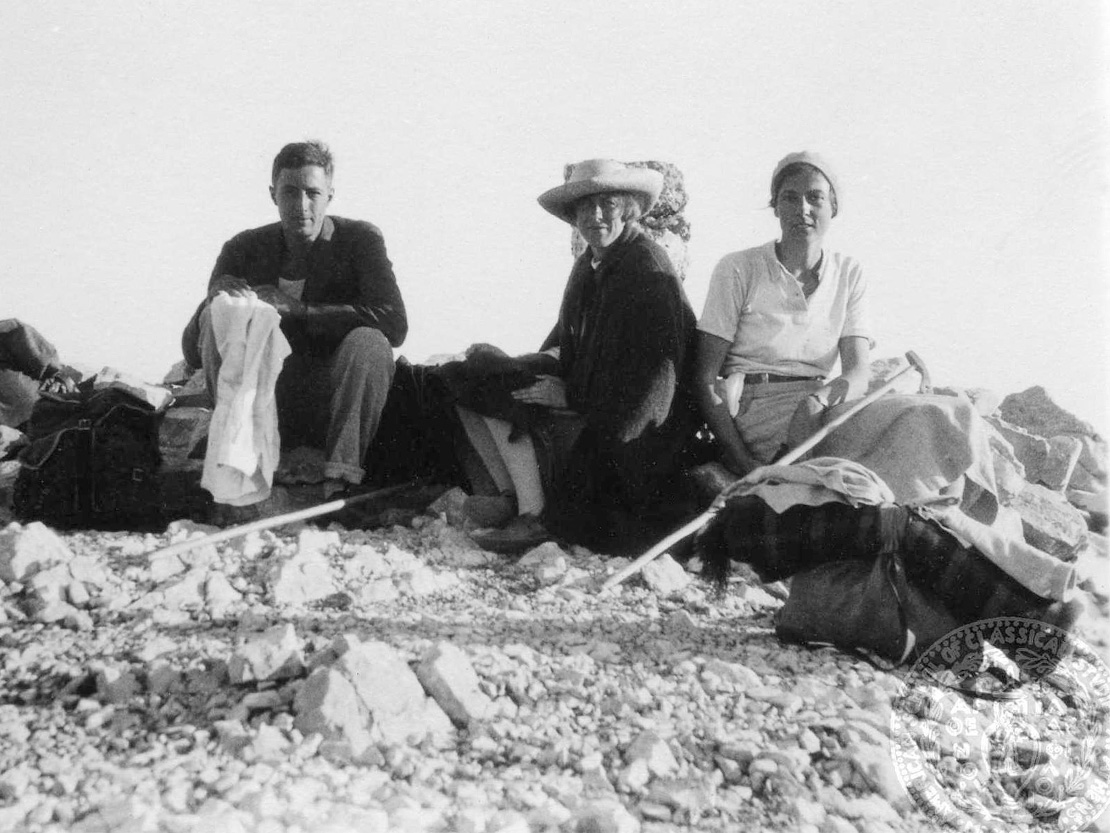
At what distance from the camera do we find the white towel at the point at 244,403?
3.38m

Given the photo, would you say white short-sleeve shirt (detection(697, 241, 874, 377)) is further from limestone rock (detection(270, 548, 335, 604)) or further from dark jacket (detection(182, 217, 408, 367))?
limestone rock (detection(270, 548, 335, 604))

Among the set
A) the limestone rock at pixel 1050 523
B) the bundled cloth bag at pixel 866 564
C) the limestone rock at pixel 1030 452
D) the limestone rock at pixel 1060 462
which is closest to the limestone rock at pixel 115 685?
the bundled cloth bag at pixel 866 564

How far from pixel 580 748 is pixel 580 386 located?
6.75 ft

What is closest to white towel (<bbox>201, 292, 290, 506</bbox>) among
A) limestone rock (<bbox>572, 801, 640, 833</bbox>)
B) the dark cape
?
the dark cape

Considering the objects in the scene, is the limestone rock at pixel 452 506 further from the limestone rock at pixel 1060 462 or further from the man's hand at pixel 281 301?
the limestone rock at pixel 1060 462

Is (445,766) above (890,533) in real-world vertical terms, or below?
below

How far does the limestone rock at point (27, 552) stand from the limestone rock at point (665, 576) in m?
1.89

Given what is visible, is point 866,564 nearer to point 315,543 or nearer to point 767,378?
point 767,378

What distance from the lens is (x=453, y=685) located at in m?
1.98

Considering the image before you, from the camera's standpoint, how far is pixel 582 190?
3.77m

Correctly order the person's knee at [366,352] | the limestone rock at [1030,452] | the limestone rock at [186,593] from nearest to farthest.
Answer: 1. the limestone rock at [186,593]
2. the person's knee at [366,352]
3. the limestone rock at [1030,452]

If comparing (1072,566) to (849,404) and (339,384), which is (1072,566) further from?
(339,384)

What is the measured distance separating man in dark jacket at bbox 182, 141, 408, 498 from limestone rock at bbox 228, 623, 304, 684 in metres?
1.61

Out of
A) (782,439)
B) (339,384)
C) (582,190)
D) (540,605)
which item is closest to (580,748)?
(540,605)
